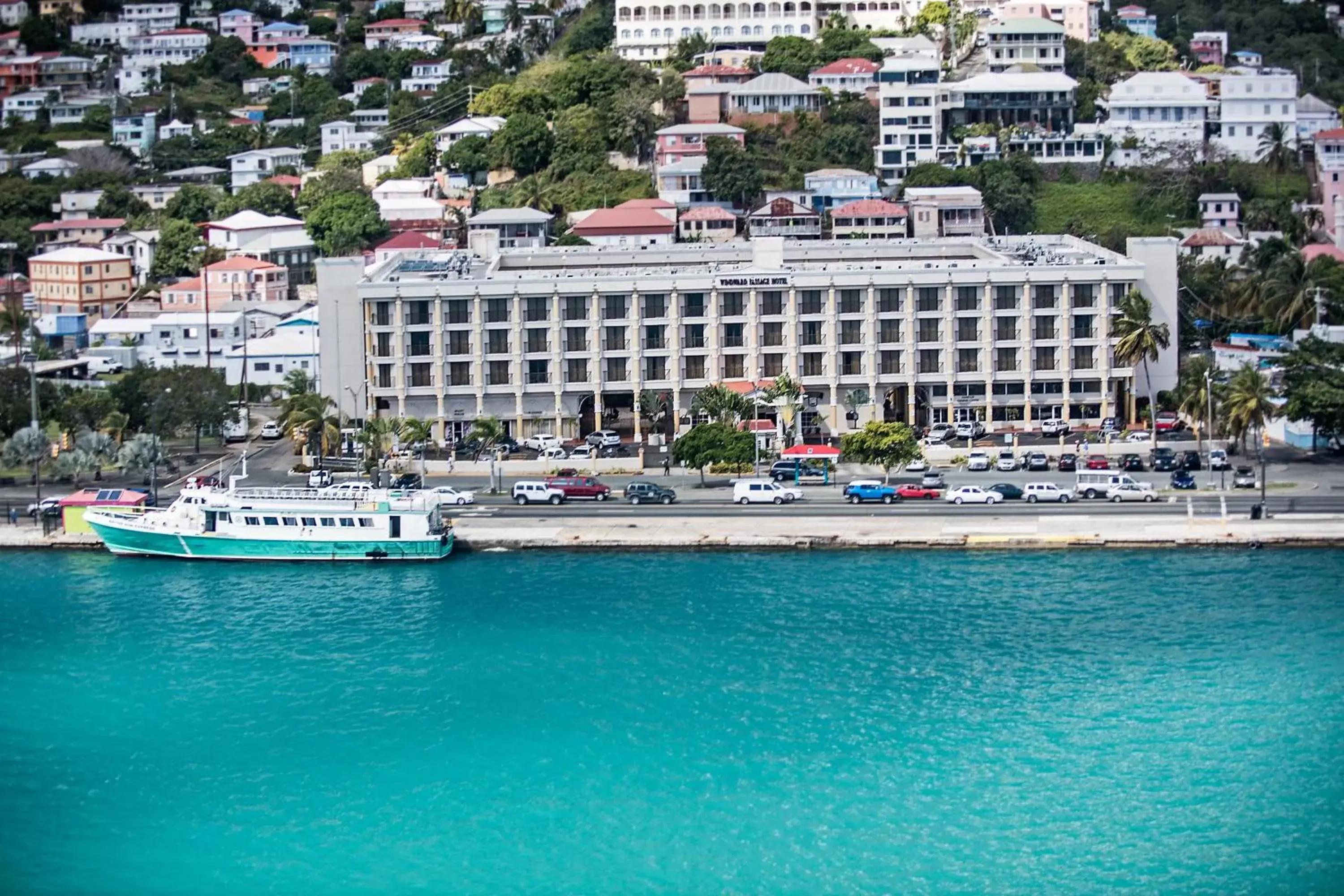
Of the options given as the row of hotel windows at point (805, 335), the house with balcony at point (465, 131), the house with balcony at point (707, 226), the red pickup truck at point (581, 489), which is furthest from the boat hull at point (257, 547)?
the house with balcony at point (465, 131)

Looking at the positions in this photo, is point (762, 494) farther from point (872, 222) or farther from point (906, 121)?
point (906, 121)

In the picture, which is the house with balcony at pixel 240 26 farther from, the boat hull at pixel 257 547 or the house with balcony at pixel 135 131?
the boat hull at pixel 257 547

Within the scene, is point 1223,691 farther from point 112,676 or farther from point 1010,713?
point 112,676

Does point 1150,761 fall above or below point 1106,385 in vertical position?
below

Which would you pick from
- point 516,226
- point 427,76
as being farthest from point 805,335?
point 427,76

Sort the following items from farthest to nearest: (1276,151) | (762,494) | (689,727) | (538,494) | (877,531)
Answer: (1276,151), (538,494), (762,494), (877,531), (689,727)

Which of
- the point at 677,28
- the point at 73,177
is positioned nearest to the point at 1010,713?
the point at 677,28

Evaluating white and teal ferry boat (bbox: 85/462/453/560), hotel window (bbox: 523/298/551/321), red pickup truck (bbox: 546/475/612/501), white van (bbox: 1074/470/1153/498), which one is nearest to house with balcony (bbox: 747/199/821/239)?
hotel window (bbox: 523/298/551/321)
